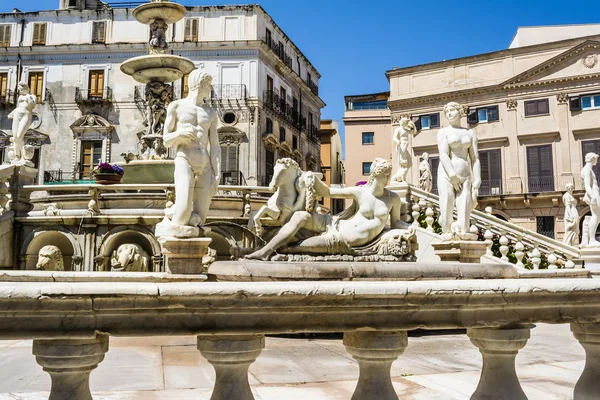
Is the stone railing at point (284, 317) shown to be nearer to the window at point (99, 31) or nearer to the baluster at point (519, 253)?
the baluster at point (519, 253)

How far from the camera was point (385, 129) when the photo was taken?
45.4 meters

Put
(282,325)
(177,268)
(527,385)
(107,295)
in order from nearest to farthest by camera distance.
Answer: (107,295) < (282,325) < (527,385) < (177,268)

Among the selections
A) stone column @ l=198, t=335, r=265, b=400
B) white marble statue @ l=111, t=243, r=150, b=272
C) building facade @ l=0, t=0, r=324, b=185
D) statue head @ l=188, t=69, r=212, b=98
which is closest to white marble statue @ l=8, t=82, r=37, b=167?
white marble statue @ l=111, t=243, r=150, b=272

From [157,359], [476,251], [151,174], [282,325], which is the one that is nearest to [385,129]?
[151,174]

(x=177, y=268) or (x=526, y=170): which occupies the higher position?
(x=526, y=170)

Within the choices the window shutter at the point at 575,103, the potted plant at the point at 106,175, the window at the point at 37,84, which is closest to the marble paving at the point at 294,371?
the potted plant at the point at 106,175

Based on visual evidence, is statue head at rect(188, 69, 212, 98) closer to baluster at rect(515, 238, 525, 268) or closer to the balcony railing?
baluster at rect(515, 238, 525, 268)

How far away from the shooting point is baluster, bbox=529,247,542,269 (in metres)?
11.4

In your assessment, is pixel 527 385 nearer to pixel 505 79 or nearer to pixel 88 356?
pixel 88 356

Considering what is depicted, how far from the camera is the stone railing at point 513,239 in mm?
11484

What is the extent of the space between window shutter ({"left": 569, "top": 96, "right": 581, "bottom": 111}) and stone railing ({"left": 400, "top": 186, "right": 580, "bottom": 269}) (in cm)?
2297

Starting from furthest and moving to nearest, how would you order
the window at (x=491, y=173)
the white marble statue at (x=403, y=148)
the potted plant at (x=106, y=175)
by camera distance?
the window at (x=491, y=173)
the potted plant at (x=106, y=175)
the white marble statue at (x=403, y=148)

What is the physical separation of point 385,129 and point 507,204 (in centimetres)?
1499

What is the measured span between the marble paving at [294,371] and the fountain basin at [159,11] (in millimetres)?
10419
